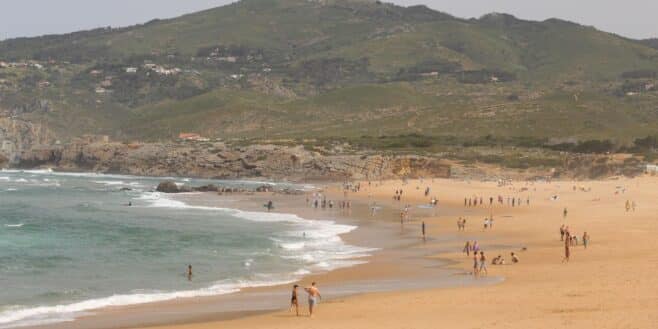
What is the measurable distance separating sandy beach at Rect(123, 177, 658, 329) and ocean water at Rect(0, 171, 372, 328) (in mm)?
3747

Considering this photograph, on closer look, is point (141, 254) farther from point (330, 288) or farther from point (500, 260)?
point (500, 260)

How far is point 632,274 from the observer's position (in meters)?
25.5

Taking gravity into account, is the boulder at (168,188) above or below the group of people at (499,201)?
below

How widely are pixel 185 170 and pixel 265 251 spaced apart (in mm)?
82978

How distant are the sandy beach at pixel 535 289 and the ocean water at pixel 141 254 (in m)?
3.75

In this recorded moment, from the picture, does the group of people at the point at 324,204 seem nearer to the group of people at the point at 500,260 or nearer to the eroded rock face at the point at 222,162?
the eroded rock face at the point at 222,162

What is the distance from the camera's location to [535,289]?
2431cm

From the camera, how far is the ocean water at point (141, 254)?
26.8 metres

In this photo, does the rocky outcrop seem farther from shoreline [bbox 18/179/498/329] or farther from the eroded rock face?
shoreline [bbox 18/179/498/329]

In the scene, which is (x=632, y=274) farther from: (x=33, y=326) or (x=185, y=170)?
(x=185, y=170)

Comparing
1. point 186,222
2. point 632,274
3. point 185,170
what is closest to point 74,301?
point 632,274

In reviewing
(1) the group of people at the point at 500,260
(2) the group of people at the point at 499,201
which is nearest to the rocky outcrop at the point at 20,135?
(2) the group of people at the point at 499,201

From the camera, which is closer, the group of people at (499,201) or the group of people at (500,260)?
the group of people at (500,260)

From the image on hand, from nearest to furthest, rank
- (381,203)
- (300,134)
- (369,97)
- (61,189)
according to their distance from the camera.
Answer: (381,203) → (61,189) → (300,134) → (369,97)
